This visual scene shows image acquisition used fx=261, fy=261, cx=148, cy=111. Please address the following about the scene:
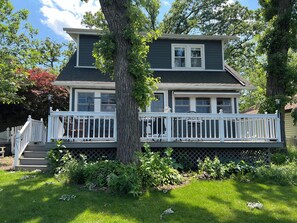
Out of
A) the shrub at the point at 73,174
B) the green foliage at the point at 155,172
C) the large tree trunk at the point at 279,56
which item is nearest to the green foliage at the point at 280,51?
the large tree trunk at the point at 279,56

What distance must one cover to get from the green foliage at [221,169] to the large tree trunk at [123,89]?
81.7 inches

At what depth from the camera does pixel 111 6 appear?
7.18 m

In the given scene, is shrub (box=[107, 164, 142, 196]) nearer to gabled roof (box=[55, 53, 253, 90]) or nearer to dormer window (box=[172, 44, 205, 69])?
gabled roof (box=[55, 53, 253, 90])

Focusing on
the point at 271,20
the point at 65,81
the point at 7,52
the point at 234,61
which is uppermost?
the point at 234,61

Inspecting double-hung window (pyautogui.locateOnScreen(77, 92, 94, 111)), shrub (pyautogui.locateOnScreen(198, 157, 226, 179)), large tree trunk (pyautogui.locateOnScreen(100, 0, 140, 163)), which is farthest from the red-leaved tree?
shrub (pyautogui.locateOnScreen(198, 157, 226, 179))

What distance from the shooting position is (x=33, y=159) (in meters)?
8.53

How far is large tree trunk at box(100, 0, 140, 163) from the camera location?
6.78 m

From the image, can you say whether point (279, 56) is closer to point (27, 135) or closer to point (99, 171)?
point (99, 171)

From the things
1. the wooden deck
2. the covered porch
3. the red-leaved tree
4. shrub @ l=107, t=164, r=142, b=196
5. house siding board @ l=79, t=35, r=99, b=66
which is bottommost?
shrub @ l=107, t=164, r=142, b=196

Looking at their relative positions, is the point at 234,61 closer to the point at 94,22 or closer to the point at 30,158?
the point at 94,22

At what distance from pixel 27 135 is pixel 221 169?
269 inches

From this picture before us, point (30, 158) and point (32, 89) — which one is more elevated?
point (32, 89)

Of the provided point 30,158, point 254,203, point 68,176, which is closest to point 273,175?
point 254,203

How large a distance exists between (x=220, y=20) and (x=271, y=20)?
45.4ft
